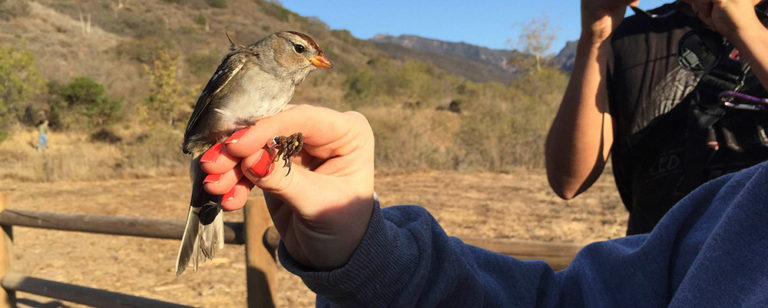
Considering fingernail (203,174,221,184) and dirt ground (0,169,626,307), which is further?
dirt ground (0,169,626,307)

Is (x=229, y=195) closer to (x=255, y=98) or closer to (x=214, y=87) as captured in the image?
(x=255, y=98)

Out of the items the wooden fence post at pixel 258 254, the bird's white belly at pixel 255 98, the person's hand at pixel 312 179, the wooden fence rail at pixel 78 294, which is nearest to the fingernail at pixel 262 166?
the person's hand at pixel 312 179

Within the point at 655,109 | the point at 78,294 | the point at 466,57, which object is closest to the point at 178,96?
the point at 78,294

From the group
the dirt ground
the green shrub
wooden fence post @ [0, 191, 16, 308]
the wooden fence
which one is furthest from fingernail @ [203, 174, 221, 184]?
the green shrub

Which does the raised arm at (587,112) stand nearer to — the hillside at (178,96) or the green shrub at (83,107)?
the hillside at (178,96)

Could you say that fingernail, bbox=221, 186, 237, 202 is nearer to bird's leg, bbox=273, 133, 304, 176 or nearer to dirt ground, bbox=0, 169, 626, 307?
bird's leg, bbox=273, 133, 304, 176

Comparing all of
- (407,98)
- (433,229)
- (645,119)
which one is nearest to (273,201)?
(433,229)
